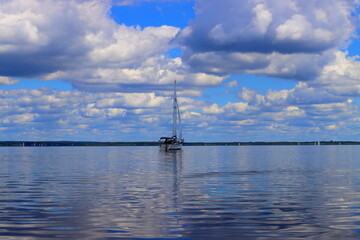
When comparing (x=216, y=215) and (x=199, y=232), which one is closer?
(x=199, y=232)

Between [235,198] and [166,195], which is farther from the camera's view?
[166,195]

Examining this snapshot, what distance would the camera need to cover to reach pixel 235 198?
1829 inches

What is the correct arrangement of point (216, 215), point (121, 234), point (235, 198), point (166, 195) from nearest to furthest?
1. point (121, 234)
2. point (216, 215)
3. point (235, 198)
4. point (166, 195)

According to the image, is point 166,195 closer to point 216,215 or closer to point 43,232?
point 216,215

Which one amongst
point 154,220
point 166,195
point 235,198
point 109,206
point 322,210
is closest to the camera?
point 154,220

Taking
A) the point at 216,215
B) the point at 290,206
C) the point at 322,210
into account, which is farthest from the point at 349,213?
the point at 216,215

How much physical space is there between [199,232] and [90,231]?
264 inches

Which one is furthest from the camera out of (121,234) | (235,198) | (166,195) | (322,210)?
(166,195)

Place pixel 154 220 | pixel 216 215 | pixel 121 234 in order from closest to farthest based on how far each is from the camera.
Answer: pixel 121 234, pixel 154 220, pixel 216 215

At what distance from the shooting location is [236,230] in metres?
29.3

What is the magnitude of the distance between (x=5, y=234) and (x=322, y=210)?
79.1 feet

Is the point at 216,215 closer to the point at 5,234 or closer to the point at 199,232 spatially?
the point at 199,232

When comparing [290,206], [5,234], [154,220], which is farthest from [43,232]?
[290,206]

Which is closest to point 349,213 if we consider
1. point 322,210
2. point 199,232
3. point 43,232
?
point 322,210
